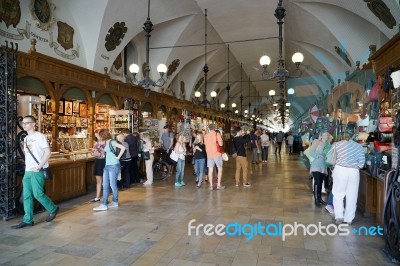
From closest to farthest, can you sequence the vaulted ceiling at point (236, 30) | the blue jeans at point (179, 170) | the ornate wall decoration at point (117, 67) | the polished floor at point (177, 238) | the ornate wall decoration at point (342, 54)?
the polished floor at point (177, 238) → the blue jeans at point (179, 170) → the vaulted ceiling at point (236, 30) → the ornate wall decoration at point (117, 67) → the ornate wall decoration at point (342, 54)

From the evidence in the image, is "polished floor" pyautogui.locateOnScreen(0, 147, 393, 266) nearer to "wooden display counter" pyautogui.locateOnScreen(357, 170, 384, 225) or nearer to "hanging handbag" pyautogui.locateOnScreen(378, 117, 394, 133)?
"wooden display counter" pyautogui.locateOnScreen(357, 170, 384, 225)

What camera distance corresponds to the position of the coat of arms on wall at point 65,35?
25.3ft

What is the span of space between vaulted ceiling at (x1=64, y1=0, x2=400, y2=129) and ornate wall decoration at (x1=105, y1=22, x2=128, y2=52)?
0.14 m

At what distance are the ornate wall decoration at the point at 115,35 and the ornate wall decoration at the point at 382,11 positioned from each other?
6.64 meters

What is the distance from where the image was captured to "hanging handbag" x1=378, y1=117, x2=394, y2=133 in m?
5.02

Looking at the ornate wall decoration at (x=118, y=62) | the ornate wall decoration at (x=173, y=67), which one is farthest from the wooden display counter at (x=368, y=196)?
the ornate wall decoration at (x=173, y=67)

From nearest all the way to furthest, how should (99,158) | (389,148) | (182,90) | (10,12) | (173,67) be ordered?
(389,148) < (99,158) < (10,12) < (173,67) < (182,90)

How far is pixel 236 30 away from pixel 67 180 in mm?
9559

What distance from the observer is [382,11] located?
21.2 ft

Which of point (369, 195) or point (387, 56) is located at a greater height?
point (387, 56)

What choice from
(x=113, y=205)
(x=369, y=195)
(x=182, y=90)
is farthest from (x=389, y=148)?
(x=182, y=90)

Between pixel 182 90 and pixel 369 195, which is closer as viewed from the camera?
pixel 369 195

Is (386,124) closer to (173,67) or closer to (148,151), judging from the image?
(148,151)

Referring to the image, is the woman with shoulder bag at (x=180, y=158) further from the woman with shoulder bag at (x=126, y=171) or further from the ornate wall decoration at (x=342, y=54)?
the ornate wall decoration at (x=342, y=54)
